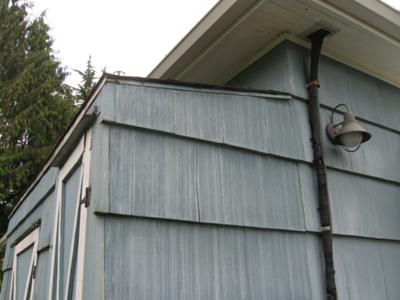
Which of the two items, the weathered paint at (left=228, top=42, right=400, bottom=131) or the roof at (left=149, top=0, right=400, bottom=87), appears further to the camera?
the weathered paint at (left=228, top=42, right=400, bottom=131)

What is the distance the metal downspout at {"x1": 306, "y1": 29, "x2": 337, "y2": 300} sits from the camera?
2.50 metres

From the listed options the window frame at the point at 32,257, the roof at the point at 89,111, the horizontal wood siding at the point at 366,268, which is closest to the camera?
the roof at the point at 89,111

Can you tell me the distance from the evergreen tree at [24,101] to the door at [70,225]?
7.92 metres

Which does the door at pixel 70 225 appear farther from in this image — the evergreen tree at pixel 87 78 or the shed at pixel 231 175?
the evergreen tree at pixel 87 78

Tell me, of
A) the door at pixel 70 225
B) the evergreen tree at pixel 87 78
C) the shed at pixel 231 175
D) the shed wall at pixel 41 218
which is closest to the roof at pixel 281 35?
the shed at pixel 231 175

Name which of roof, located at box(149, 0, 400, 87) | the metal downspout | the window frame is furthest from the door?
the metal downspout

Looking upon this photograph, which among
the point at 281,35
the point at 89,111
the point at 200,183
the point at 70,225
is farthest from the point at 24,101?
the point at 200,183

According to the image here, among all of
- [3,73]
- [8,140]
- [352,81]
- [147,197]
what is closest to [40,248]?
[147,197]

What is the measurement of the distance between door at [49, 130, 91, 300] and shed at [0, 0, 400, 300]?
2cm

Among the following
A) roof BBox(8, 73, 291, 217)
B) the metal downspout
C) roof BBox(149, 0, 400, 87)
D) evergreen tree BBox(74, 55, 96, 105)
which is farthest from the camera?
evergreen tree BBox(74, 55, 96, 105)

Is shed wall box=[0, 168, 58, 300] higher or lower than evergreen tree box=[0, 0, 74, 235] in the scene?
lower

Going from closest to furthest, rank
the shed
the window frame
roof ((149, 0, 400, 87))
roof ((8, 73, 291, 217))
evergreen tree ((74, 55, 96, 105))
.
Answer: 1. the shed
2. roof ((8, 73, 291, 217))
3. roof ((149, 0, 400, 87))
4. the window frame
5. evergreen tree ((74, 55, 96, 105))

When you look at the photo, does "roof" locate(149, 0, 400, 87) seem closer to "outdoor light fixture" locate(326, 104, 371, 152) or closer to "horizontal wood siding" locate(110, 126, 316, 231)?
"outdoor light fixture" locate(326, 104, 371, 152)

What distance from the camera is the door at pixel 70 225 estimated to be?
6.97 feet
